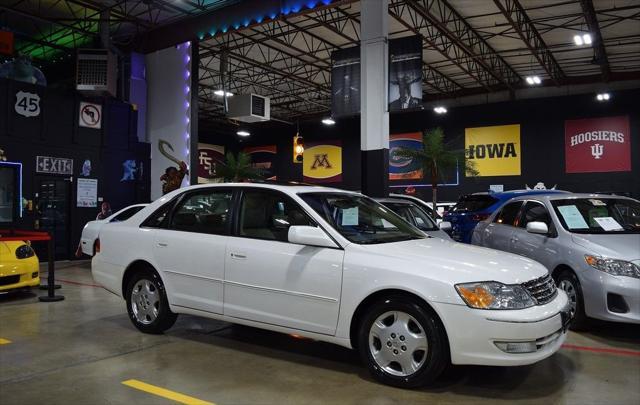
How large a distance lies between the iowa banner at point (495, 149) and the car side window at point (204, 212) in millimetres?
18417

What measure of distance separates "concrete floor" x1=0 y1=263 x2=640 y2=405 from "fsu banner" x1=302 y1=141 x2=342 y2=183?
70.7 feet

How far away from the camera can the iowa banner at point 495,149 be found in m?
21.7

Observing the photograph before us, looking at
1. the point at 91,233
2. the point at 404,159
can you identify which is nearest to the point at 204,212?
the point at 91,233

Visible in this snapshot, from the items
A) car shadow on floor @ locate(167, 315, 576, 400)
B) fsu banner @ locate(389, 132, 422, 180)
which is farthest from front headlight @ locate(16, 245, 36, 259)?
fsu banner @ locate(389, 132, 422, 180)

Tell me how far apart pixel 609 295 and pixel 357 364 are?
246cm

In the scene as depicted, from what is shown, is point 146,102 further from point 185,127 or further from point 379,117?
point 379,117

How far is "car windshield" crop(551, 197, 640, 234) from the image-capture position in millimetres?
5508

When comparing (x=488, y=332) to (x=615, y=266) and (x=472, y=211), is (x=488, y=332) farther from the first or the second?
(x=472, y=211)

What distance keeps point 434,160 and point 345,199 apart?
46.1 feet

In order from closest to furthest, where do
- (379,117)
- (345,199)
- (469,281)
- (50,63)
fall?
(469,281) → (345,199) → (379,117) → (50,63)

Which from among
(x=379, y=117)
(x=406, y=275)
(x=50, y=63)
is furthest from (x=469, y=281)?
(x=50, y=63)

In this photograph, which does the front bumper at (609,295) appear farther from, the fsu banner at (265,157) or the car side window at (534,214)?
the fsu banner at (265,157)

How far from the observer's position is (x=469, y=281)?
3.48m

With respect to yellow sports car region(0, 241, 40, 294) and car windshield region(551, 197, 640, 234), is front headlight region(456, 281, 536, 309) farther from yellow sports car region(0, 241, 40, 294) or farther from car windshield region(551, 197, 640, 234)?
yellow sports car region(0, 241, 40, 294)
